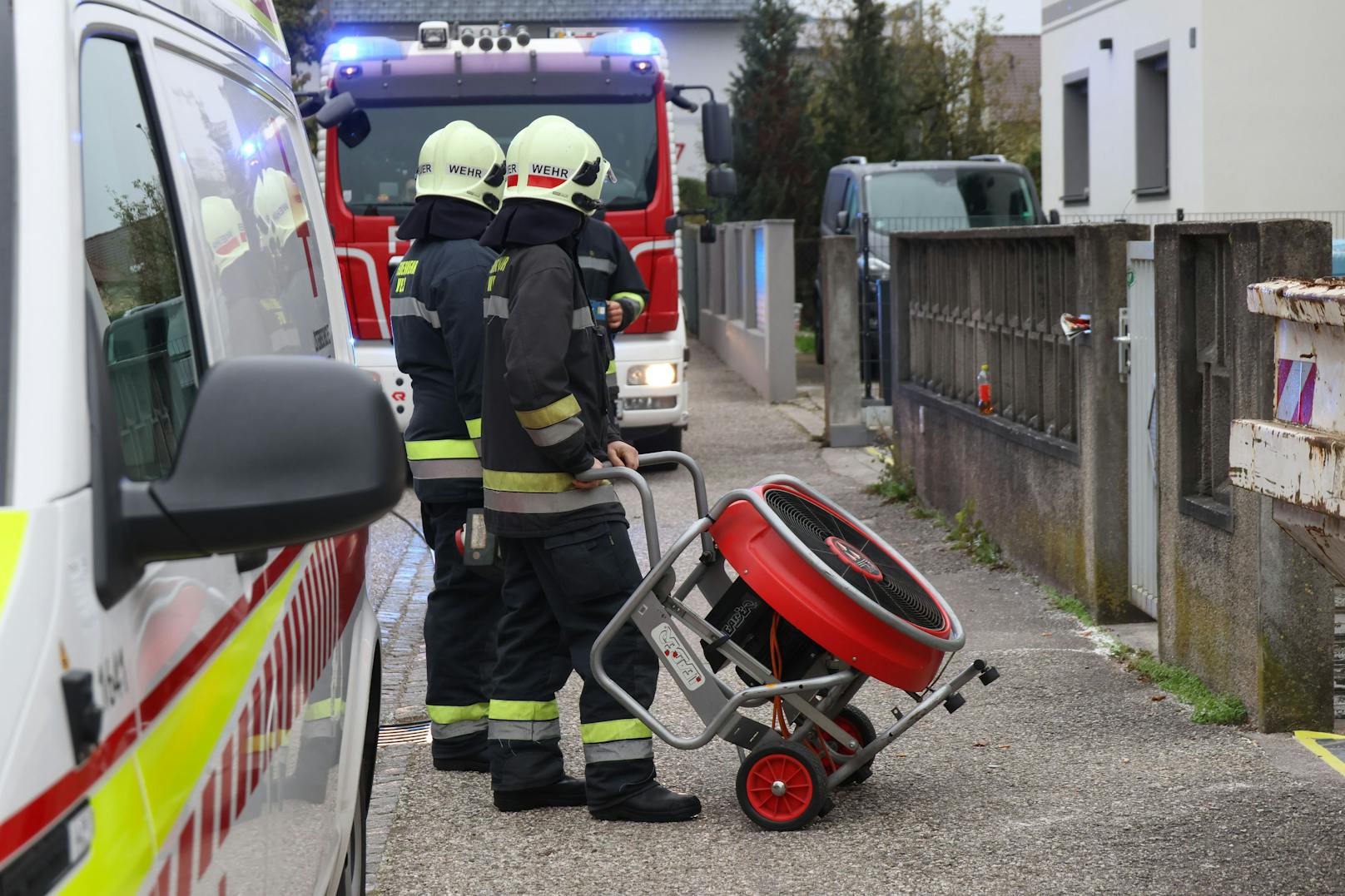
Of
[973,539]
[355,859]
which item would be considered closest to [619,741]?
[355,859]

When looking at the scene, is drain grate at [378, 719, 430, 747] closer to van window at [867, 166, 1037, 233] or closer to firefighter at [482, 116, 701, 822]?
firefighter at [482, 116, 701, 822]

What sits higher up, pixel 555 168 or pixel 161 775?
pixel 555 168

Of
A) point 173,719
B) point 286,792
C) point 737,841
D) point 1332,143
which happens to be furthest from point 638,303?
point 1332,143

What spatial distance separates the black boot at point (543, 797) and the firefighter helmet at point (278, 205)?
2.04 meters

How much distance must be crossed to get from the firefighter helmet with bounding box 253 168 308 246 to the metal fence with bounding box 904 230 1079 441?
14.8 feet

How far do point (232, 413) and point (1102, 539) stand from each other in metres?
5.85

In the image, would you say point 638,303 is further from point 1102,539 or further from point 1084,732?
point 1084,732

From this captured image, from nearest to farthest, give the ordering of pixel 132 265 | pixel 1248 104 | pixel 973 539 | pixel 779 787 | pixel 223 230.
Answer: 1. pixel 132 265
2. pixel 223 230
3. pixel 779 787
4. pixel 973 539
5. pixel 1248 104

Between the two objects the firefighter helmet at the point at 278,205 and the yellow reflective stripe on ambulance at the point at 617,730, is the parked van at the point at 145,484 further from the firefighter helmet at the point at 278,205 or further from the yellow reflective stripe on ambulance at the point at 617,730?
the yellow reflective stripe on ambulance at the point at 617,730

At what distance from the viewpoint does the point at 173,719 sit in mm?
1915

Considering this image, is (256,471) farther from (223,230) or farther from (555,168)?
(555,168)

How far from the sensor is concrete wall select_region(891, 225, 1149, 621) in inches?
281

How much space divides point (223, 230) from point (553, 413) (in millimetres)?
2185

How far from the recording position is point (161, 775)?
1837 millimetres
